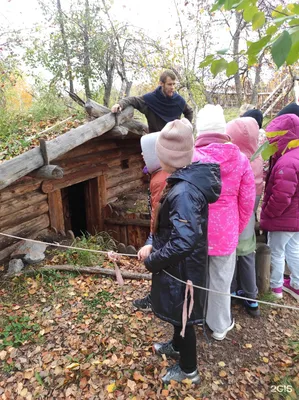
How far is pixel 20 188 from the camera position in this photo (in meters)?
5.18

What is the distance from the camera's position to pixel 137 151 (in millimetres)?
8102

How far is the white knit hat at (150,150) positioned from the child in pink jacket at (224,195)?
1.18 ft

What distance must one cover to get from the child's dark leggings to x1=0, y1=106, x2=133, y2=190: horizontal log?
2768 millimetres

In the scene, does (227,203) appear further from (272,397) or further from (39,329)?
(39,329)

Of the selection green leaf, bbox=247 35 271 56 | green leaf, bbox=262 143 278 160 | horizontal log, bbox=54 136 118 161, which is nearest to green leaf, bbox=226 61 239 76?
green leaf, bbox=247 35 271 56

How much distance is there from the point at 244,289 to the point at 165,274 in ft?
5.05

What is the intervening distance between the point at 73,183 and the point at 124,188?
71.5 inches

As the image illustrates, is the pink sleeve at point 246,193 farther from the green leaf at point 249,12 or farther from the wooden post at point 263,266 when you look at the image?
the green leaf at point 249,12

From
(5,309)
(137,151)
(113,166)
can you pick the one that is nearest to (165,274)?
(5,309)

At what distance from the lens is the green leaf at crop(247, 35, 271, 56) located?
1.14 meters

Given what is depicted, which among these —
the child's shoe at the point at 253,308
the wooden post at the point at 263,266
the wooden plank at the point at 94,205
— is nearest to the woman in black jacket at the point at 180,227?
the child's shoe at the point at 253,308

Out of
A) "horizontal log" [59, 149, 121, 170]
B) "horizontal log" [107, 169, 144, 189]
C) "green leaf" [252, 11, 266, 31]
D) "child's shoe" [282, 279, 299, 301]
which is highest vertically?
"green leaf" [252, 11, 266, 31]

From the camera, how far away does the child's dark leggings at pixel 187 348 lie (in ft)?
8.07

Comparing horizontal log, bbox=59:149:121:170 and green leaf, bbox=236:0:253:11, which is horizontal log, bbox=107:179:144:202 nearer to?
horizontal log, bbox=59:149:121:170
